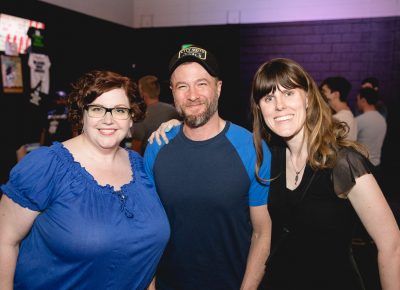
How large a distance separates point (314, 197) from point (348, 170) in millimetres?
190

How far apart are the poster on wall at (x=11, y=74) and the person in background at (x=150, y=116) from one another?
178cm

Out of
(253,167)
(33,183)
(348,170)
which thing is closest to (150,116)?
(253,167)

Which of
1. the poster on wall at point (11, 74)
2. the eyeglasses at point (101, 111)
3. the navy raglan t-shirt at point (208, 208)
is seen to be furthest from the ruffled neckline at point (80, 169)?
the poster on wall at point (11, 74)

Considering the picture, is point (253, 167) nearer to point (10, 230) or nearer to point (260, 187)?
point (260, 187)

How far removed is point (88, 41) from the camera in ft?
Answer: 21.3

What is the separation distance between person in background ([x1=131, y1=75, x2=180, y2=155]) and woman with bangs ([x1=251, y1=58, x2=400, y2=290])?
2586 mm

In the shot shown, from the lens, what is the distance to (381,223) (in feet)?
4.87

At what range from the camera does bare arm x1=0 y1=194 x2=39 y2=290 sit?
1.45m

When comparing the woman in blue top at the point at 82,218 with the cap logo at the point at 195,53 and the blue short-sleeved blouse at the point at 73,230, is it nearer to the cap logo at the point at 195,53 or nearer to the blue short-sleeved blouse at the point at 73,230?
the blue short-sleeved blouse at the point at 73,230

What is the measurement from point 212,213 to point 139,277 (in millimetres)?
436

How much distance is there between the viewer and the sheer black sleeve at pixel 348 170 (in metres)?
1.49

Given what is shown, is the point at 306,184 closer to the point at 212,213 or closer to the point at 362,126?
the point at 212,213

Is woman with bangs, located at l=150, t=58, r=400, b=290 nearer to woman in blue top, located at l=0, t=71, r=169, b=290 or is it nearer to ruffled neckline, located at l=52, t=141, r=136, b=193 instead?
woman in blue top, located at l=0, t=71, r=169, b=290

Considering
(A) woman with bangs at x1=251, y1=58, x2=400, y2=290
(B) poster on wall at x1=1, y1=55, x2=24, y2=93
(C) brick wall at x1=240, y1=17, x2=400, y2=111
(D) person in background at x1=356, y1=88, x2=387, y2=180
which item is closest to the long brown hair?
(A) woman with bangs at x1=251, y1=58, x2=400, y2=290
